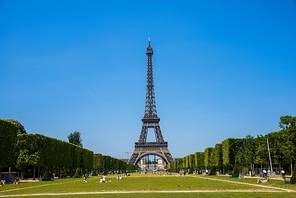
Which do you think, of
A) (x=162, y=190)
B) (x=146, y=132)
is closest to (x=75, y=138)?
(x=146, y=132)

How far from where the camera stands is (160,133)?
131000 mm

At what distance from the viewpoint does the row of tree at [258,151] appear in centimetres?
4159

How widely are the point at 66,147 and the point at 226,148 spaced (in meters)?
28.8

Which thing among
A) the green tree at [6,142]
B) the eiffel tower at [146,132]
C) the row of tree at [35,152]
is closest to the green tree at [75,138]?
the eiffel tower at [146,132]

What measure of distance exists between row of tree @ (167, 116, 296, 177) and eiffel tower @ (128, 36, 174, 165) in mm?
35005

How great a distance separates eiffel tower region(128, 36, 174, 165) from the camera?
422 ft

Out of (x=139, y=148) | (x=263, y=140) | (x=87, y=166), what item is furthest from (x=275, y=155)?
(x=139, y=148)

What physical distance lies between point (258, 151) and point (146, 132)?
77306mm

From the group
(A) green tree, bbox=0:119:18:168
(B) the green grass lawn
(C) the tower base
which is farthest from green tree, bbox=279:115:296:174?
(C) the tower base

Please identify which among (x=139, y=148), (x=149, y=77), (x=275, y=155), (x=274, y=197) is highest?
(x=149, y=77)

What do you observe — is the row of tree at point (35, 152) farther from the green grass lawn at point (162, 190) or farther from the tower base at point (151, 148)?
the tower base at point (151, 148)

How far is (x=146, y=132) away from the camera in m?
133

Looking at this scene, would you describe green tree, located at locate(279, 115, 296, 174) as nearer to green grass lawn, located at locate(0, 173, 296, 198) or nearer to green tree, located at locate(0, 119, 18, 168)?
green grass lawn, located at locate(0, 173, 296, 198)

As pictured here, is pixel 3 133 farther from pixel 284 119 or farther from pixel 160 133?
pixel 160 133
